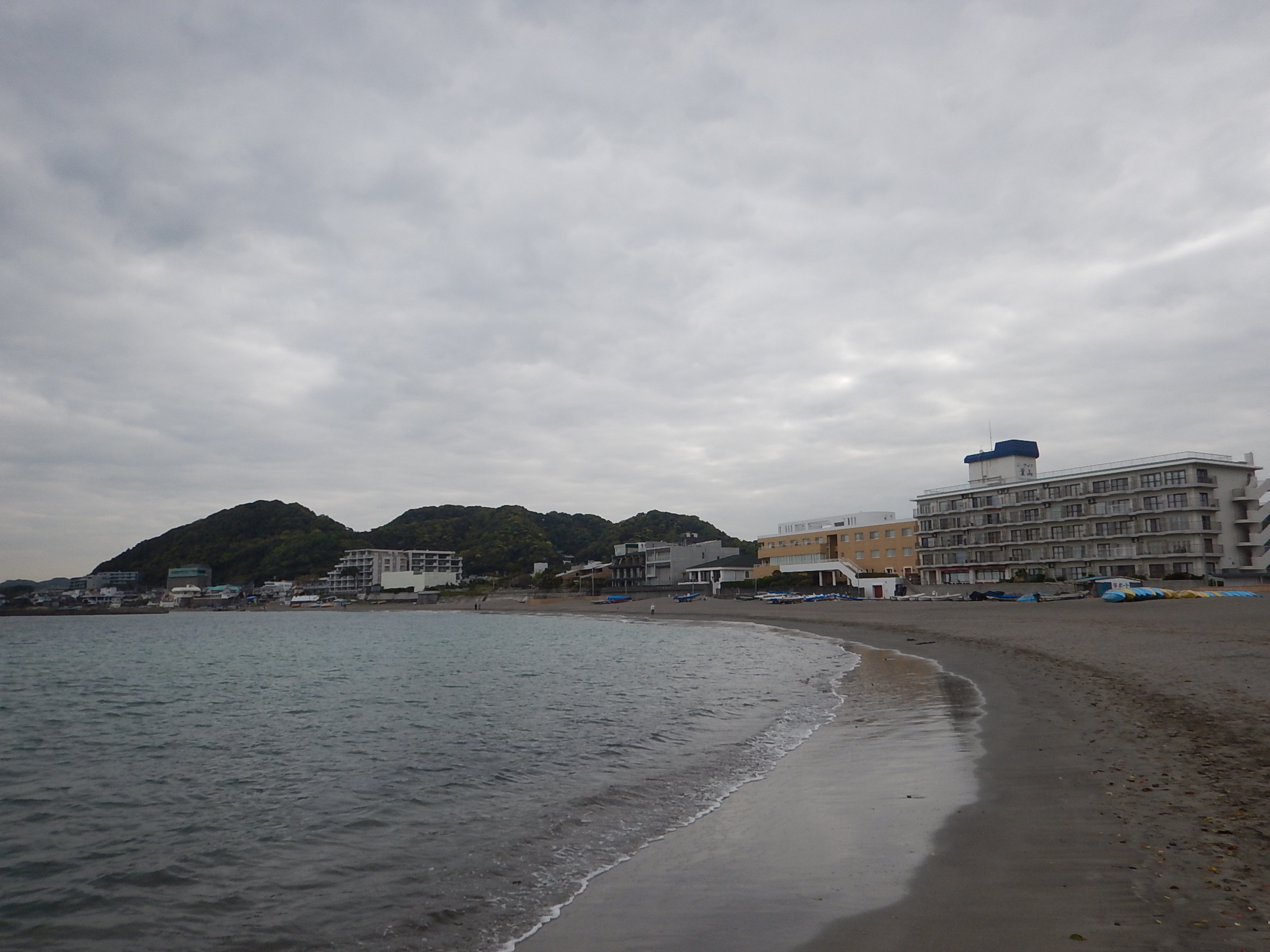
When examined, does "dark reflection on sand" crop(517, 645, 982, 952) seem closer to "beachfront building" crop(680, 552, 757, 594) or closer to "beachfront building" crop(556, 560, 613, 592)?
"beachfront building" crop(680, 552, 757, 594)

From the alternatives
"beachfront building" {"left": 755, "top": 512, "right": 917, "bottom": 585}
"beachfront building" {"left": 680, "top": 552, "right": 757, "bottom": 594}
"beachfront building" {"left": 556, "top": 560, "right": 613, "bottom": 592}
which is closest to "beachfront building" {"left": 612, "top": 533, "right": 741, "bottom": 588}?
"beachfront building" {"left": 556, "top": 560, "right": 613, "bottom": 592}

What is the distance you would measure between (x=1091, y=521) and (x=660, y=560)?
6263 cm

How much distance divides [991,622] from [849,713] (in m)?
30.7

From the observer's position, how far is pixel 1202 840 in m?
7.25

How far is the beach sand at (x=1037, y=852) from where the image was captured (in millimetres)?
5980

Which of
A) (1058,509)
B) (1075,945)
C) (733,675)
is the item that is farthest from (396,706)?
(1058,509)

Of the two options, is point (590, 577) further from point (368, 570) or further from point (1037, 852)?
point (1037, 852)

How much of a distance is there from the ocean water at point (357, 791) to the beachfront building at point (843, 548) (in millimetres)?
70904

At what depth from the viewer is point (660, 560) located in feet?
410

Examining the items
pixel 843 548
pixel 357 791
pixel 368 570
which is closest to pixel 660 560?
pixel 843 548

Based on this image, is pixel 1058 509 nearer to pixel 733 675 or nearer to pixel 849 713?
pixel 733 675

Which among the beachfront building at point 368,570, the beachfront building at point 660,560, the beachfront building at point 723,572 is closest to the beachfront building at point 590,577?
the beachfront building at point 660,560

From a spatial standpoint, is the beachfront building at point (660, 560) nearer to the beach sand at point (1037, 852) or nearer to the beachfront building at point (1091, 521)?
the beachfront building at point (1091, 521)

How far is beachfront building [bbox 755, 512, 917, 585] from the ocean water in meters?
70.9
